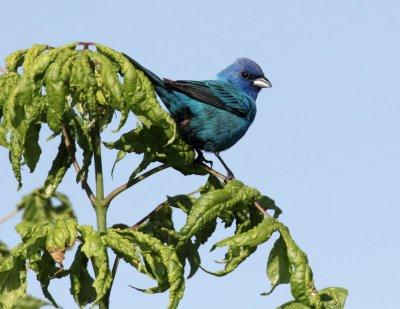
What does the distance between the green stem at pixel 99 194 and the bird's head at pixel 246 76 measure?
21.1 ft

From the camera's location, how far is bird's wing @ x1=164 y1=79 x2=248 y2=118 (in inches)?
345

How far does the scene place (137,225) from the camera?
18.2 feet

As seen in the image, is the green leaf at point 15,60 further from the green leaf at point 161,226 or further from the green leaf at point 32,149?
the green leaf at point 161,226

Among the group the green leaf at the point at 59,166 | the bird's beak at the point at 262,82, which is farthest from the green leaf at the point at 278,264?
the bird's beak at the point at 262,82

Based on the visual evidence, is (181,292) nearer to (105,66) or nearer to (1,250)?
(105,66)

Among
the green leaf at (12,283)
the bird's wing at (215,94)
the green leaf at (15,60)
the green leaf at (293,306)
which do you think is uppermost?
the bird's wing at (215,94)

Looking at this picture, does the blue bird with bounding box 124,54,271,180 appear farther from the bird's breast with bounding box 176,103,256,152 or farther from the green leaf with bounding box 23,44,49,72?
the green leaf with bounding box 23,44,49,72

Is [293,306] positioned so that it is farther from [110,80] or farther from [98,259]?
[110,80]

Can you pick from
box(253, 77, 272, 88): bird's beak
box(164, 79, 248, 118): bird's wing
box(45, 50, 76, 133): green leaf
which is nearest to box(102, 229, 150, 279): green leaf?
box(45, 50, 76, 133): green leaf

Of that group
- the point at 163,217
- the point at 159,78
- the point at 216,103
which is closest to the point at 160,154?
the point at 163,217

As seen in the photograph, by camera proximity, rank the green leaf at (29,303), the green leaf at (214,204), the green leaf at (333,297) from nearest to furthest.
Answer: the green leaf at (29,303), the green leaf at (214,204), the green leaf at (333,297)

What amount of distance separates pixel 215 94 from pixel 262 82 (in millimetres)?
2276

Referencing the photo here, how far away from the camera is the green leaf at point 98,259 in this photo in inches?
179

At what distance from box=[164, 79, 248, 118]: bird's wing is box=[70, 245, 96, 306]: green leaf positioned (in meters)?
3.17
